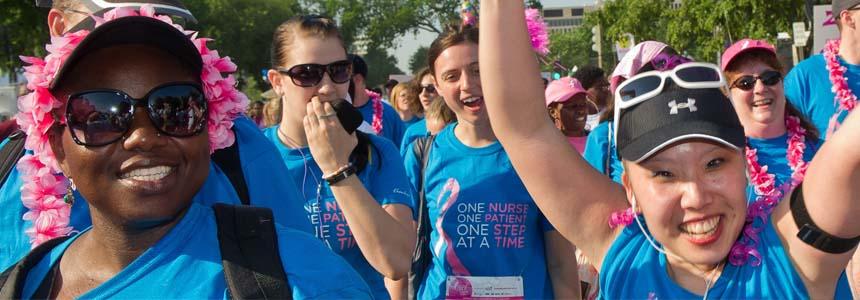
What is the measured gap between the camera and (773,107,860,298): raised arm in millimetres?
2146

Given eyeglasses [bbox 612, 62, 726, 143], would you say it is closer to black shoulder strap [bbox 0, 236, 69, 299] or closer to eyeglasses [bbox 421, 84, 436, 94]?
black shoulder strap [bbox 0, 236, 69, 299]

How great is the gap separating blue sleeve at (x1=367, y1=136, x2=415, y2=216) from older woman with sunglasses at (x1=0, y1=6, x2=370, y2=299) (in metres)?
1.72

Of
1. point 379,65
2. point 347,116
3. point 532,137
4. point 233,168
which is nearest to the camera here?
point 532,137

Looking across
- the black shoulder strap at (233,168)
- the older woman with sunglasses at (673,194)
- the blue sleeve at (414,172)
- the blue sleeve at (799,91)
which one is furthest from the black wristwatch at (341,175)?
the blue sleeve at (799,91)

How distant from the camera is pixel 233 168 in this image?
2734 mm

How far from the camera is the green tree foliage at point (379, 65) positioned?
7628 cm

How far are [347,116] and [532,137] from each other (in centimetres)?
109

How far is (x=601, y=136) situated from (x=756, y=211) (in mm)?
2258

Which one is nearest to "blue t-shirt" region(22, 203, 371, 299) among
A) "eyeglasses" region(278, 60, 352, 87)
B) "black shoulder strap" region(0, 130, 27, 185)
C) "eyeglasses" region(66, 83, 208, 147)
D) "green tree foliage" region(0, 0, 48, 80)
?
"eyeglasses" region(66, 83, 208, 147)


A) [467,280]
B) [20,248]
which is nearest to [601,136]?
[467,280]

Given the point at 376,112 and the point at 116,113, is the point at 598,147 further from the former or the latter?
the point at 376,112

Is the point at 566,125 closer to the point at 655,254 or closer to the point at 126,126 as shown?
the point at 655,254

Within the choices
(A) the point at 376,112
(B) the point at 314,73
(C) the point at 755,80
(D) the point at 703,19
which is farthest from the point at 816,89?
(D) the point at 703,19

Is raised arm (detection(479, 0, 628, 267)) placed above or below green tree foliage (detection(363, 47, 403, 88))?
above
